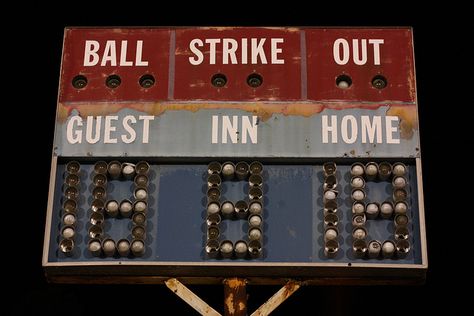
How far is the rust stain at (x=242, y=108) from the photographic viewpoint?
42.2ft

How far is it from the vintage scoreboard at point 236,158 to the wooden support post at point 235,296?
15 cm

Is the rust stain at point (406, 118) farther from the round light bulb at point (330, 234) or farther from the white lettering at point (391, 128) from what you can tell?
the round light bulb at point (330, 234)

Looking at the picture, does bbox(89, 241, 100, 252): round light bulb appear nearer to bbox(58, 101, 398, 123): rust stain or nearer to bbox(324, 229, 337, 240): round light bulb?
bbox(58, 101, 398, 123): rust stain

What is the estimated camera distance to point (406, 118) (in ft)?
42.1

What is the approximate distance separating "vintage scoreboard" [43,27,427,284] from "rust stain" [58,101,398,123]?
13 mm

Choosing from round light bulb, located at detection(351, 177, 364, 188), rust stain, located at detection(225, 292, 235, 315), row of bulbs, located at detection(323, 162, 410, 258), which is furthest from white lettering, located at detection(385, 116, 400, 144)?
rust stain, located at detection(225, 292, 235, 315)

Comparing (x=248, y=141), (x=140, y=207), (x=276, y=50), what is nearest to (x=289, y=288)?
(x=248, y=141)

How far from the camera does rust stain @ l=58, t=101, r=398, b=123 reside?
42.2ft

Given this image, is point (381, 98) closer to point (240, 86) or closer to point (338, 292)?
point (240, 86)

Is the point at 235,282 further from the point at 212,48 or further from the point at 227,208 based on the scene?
the point at 212,48

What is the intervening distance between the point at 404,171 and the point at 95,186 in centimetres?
300

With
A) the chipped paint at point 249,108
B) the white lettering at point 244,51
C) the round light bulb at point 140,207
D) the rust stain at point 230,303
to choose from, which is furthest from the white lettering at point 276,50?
the rust stain at point 230,303

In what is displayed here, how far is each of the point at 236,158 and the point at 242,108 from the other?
1.91 ft

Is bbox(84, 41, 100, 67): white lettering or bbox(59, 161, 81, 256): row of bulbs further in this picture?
bbox(84, 41, 100, 67): white lettering
